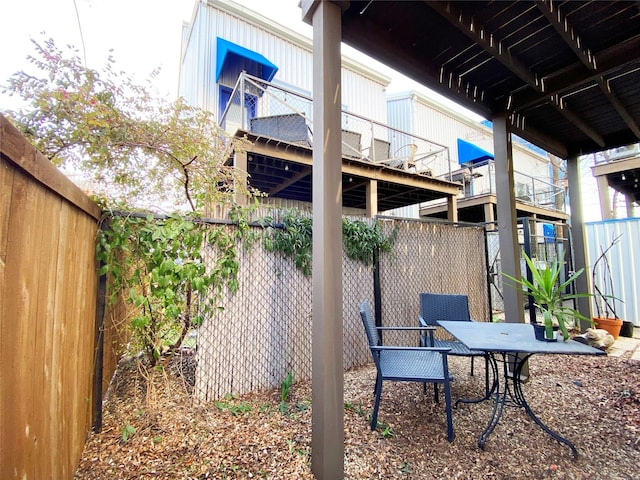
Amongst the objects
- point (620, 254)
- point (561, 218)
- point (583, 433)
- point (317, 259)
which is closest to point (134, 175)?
point (317, 259)

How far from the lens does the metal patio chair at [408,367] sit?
2150 mm

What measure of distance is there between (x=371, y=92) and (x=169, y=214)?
8549 millimetres

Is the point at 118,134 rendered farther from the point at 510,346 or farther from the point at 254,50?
the point at 254,50

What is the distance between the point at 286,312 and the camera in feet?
10.1

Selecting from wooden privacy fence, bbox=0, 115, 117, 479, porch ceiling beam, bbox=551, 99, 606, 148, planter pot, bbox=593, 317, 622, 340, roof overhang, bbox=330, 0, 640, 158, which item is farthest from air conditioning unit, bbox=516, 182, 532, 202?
wooden privacy fence, bbox=0, 115, 117, 479

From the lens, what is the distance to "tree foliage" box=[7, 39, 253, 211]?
6.65 ft

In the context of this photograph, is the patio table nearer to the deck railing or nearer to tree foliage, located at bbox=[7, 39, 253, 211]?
tree foliage, located at bbox=[7, 39, 253, 211]

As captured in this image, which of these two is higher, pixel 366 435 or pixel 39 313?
pixel 39 313

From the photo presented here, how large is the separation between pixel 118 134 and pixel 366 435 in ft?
9.64

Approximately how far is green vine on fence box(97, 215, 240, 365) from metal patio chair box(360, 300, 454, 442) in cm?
141

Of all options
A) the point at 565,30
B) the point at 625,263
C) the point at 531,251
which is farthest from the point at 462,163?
the point at 565,30

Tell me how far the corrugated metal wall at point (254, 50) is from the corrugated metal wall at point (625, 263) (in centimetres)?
648

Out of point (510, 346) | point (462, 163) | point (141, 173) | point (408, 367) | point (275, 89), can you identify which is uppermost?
point (275, 89)

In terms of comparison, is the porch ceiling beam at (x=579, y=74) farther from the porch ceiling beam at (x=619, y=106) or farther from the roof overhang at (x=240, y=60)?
the roof overhang at (x=240, y=60)
